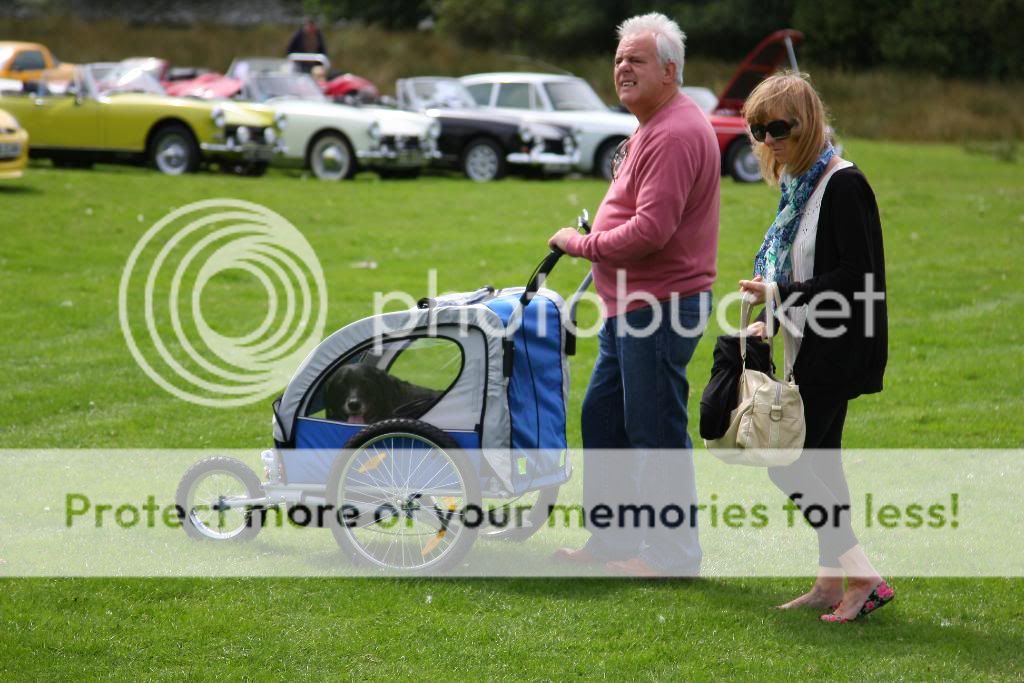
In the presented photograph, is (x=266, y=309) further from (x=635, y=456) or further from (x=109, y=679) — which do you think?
(x=109, y=679)

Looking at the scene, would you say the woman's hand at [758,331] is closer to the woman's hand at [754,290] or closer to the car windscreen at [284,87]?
the woman's hand at [754,290]

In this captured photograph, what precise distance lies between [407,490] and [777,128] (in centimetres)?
209

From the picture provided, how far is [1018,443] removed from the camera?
741cm

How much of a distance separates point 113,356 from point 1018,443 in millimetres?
6132

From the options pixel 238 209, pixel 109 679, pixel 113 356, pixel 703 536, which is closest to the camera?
pixel 109 679

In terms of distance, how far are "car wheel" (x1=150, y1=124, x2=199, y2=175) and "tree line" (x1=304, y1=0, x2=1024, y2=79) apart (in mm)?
33084

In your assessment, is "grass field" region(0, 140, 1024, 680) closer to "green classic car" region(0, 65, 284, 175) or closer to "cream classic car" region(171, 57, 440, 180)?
"green classic car" region(0, 65, 284, 175)

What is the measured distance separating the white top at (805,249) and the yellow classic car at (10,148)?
14.1 metres

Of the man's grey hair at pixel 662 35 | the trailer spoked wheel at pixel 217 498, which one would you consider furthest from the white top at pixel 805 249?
the trailer spoked wheel at pixel 217 498

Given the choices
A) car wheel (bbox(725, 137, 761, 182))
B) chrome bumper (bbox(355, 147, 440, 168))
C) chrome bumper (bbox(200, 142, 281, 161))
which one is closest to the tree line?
car wheel (bbox(725, 137, 761, 182))

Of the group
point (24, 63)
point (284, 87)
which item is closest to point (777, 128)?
point (284, 87)

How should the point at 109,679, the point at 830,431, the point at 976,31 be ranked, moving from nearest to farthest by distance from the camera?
the point at 109,679, the point at 830,431, the point at 976,31

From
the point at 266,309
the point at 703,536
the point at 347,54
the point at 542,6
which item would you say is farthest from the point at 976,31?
the point at 703,536

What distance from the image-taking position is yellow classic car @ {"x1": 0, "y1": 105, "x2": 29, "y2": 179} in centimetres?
1656
